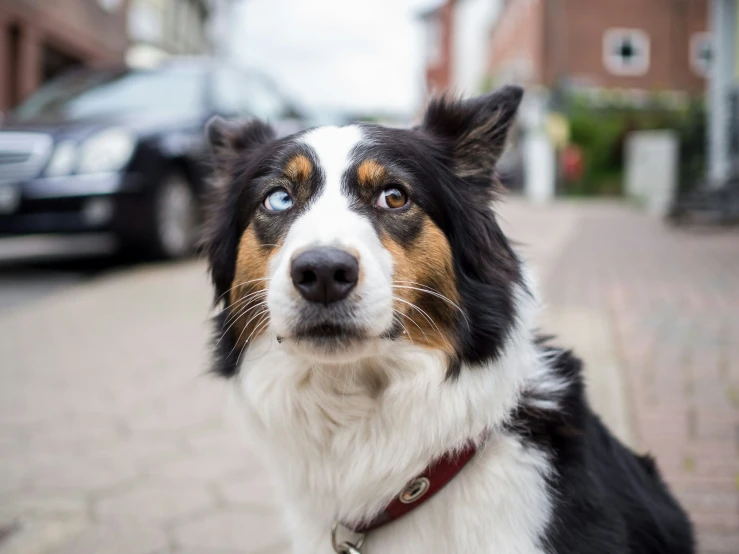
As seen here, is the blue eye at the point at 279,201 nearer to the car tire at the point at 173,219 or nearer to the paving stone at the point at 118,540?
the paving stone at the point at 118,540

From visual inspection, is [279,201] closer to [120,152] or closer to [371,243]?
[371,243]

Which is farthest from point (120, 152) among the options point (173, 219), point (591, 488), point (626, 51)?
point (626, 51)

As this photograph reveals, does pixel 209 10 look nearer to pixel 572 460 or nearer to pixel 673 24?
pixel 673 24

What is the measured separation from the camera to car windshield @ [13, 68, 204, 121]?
301 inches

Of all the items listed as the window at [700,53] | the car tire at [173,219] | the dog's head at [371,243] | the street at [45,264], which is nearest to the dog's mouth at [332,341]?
the dog's head at [371,243]

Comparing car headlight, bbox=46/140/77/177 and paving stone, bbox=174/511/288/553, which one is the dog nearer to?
paving stone, bbox=174/511/288/553

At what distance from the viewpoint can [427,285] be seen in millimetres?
2141

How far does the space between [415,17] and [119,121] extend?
188 feet

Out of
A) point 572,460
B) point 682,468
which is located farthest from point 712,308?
point 572,460

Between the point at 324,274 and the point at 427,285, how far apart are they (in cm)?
41

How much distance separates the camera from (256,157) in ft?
8.27

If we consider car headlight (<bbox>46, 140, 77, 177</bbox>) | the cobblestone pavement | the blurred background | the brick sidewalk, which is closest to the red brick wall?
the blurred background

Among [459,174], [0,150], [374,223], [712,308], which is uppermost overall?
[0,150]

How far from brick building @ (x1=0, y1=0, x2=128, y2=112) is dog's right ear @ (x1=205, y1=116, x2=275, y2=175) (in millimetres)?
13134
